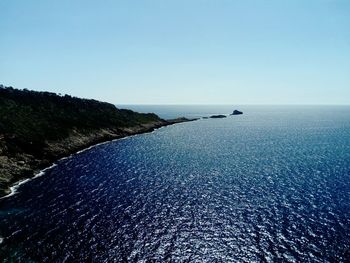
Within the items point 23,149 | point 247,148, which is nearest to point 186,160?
point 247,148

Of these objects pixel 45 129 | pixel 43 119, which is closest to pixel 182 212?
pixel 45 129

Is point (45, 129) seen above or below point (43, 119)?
below

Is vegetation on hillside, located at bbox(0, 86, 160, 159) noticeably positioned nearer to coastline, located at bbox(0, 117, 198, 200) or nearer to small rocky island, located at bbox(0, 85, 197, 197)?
small rocky island, located at bbox(0, 85, 197, 197)

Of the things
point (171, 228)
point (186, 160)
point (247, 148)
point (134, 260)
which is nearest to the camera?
point (134, 260)

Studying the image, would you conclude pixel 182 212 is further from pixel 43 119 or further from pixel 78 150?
pixel 43 119

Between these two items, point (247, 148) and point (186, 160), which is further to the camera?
point (247, 148)

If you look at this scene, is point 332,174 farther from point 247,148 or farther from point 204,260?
point 204,260
